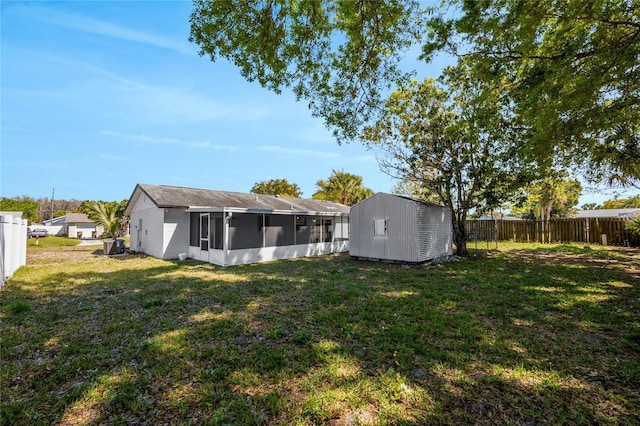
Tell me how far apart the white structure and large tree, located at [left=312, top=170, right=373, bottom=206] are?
77.3 ft

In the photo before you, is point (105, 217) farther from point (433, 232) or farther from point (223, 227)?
point (433, 232)

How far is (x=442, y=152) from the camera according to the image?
13.6 meters

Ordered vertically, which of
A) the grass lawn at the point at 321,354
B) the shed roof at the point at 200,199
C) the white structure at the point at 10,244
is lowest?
the grass lawn at the point at 321,354

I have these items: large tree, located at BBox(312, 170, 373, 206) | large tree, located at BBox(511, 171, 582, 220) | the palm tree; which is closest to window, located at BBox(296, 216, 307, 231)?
large tree, located at BBox(511, 171, 582, 220)

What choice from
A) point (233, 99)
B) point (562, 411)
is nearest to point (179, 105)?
point (233, 99)

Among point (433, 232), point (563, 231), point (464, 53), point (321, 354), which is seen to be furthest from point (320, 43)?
point (563, 231)

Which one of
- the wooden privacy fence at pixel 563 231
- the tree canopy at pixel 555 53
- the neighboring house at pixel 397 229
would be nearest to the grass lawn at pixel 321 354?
the neighboring house at pixel 397 229

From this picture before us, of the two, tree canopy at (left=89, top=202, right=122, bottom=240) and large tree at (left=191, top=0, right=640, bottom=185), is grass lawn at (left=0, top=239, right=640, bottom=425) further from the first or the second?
tree canopy at (left=89, top=202, right=122, bottom=240)

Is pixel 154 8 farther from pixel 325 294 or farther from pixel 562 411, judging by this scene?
pixel 562 411

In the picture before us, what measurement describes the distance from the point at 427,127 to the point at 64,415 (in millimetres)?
14759

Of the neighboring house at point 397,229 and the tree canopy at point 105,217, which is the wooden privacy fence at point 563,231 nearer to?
the neighboring house at point 397,229

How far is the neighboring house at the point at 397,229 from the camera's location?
12008 mm

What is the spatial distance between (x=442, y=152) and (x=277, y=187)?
27.9 m

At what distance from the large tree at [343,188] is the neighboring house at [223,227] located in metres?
11.9
